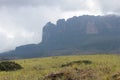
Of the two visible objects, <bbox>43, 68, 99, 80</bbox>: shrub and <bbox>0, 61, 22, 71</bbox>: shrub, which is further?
<bbox>0, 61, 22, 71</bbox>: shrub

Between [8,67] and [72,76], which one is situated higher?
[72,76]

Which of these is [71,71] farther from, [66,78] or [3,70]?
[3,70]

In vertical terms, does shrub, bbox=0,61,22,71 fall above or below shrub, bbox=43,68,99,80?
below

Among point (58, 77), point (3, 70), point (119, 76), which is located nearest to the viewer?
point (119, 76)

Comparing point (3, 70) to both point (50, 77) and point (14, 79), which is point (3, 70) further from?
point (50, 77)

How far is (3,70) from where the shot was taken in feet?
120

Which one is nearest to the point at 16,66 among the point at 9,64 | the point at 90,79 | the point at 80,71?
the point at 9,64

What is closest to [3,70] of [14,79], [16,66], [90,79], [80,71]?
[16,66]

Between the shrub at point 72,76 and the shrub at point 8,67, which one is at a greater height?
the shrub at point 72,76

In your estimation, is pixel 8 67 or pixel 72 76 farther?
pixel 8 67

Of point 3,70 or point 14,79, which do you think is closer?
point 14,79

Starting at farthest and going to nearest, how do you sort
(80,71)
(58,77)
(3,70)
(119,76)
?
1. (3,70)
2. (80,71)
3. (58,77)
4. (119,76)

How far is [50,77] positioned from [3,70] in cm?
1463

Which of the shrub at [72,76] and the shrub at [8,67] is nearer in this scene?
the shrub at [72,76]
